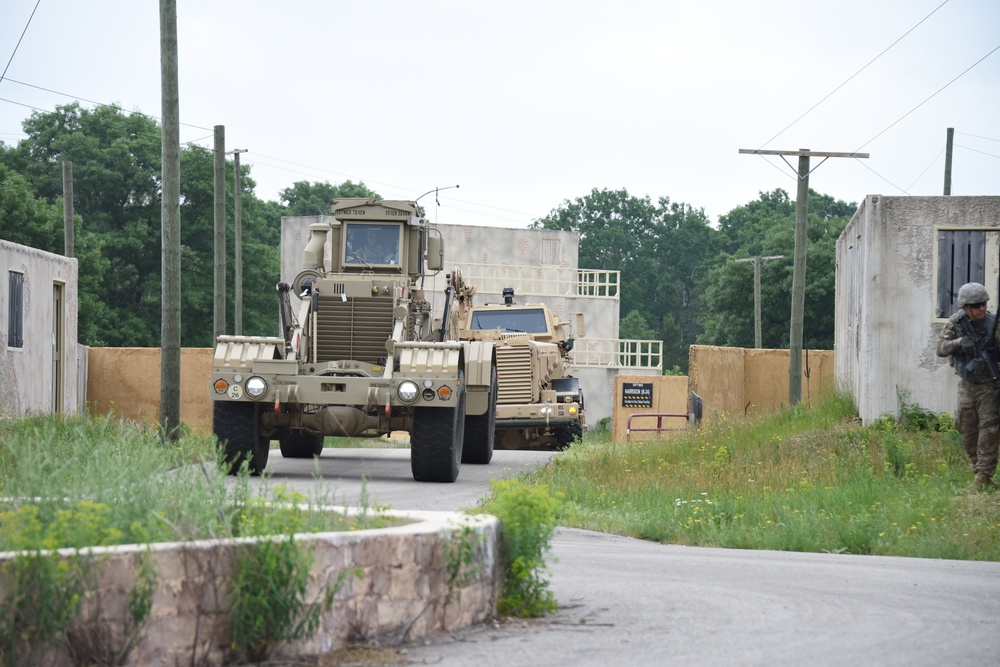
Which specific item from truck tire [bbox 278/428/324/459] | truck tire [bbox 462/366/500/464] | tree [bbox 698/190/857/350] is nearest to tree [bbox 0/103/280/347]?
tree [bbox 698/190/857/350]

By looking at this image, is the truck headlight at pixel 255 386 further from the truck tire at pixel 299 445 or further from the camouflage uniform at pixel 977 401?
the camouflage uniform at pixel 977 401

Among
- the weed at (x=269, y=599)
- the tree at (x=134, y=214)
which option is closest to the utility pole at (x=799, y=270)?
the weed at (x=269, y=599)

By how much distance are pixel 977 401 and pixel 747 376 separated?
74.6ft

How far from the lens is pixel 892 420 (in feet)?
61.6

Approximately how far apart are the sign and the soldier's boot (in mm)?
18061

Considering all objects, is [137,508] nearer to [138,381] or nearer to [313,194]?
[138,381]

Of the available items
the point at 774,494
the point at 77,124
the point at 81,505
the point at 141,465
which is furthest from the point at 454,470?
the point at 77,124

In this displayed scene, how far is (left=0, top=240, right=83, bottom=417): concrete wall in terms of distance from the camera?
76.2 ft

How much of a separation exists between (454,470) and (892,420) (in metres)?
5.88

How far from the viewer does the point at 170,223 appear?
20.6 metres

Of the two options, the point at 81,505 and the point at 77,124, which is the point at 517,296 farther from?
the point at 81,505

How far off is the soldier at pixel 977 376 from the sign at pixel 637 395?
17978mm

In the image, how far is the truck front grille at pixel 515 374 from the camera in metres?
27.0

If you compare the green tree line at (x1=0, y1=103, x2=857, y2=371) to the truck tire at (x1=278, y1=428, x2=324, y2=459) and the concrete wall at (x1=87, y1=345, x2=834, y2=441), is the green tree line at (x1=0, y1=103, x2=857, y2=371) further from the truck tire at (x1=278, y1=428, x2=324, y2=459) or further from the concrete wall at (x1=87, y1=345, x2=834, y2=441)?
the truck tire at (x1=278, y1=428, x2=324, y2=459)
